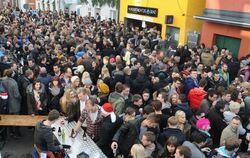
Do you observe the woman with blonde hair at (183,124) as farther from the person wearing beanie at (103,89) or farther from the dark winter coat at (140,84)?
the dark winter coat at (140,84)

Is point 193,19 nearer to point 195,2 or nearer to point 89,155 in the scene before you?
point 195,2

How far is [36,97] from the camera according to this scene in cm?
792

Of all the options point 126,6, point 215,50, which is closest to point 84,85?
point 215,50

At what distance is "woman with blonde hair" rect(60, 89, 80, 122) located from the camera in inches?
280

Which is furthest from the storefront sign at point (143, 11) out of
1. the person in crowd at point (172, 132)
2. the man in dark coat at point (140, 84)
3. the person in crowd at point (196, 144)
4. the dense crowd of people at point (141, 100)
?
the person in crowd at point (196, 144)

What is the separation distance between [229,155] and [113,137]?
80.7 inches

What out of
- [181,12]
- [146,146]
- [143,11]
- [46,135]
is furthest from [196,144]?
[143,11]

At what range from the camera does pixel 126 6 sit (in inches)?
931

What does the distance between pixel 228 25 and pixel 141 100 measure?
412 inches

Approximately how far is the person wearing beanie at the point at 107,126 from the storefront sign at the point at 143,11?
50.5 feet

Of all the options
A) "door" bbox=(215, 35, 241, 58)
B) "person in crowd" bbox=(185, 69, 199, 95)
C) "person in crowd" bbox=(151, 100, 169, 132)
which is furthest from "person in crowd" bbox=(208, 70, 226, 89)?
"door" bbox=(215, 35, 241, 58)

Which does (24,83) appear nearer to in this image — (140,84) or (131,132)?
(140,84)

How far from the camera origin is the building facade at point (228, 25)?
48.1 ft

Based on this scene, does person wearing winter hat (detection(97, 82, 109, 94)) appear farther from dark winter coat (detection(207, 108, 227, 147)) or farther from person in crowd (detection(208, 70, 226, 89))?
person in crowd (detection(208, 70, 226, 89))
